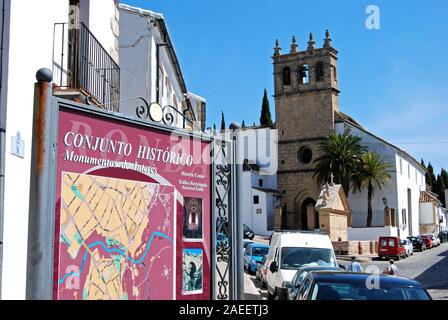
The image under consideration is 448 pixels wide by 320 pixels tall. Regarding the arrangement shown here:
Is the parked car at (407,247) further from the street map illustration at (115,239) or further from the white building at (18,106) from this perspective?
the street map illustration at (115,239)

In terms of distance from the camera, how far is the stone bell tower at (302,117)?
2267 inches

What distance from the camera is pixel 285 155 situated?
195 ft

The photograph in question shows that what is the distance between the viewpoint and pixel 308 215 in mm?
57156

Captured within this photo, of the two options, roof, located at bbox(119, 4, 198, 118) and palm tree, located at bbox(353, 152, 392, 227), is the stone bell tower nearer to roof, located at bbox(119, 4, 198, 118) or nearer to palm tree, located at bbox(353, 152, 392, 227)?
palm tree, located at bbox(353, 152, 392, 227)

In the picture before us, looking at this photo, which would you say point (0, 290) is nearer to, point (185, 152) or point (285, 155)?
point (185, 152)

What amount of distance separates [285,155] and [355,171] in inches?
330

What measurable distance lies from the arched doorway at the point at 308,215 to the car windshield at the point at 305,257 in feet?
131

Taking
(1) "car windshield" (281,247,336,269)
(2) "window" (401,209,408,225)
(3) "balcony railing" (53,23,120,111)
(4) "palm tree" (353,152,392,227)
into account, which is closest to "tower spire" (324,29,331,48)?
(4) "palm tree" (353,152,392,227)

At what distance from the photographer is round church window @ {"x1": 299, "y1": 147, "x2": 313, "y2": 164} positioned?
5849 cm

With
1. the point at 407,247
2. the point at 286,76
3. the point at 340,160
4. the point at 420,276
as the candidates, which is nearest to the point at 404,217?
the point at 340,160

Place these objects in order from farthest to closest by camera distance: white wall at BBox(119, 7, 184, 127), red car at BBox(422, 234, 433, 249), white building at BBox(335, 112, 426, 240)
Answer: white building at BBox(335, 112, 426, 240) < red car at BBox(422, 234, 433, 249) < white wall at BBox(119, 7, 184, 127)

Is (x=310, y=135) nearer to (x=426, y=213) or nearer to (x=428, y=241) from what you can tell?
(x=428, y=241)

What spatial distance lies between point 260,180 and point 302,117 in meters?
7.91

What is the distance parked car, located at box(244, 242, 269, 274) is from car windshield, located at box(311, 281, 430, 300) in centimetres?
1805
